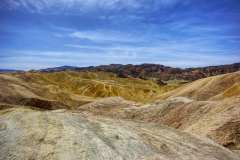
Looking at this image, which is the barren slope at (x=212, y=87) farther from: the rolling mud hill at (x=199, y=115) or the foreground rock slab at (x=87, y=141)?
the foreground rock slab at (x=87, y=141)

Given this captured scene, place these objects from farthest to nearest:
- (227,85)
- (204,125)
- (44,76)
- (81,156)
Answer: (44,76)
(227,85)
(204,125)
(81,156)

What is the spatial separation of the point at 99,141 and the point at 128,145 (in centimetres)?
111

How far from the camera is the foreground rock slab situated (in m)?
10.8

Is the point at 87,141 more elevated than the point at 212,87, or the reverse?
the point at 87,141

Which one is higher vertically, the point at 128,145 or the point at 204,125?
the point at 128,145

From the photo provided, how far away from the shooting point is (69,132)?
11.7m

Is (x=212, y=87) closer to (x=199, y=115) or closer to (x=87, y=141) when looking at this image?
(x=199, y=115)

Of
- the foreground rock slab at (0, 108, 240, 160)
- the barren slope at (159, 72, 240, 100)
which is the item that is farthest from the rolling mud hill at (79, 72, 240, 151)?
the barren slope at (159, 72, 240, 100)

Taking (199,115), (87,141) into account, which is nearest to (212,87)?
(199,115)

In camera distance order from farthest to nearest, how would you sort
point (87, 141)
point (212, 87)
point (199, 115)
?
point (212, 87), point (199, 115), point (87, 141)

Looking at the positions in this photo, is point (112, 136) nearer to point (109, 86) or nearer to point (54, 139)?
point (54, 139)

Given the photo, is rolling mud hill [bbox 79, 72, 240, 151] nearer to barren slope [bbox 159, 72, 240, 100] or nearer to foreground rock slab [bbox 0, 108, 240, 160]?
foreground rock slab [bbox 0, 108, 240, 160]

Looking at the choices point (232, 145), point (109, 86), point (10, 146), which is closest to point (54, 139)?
point (10, 146)

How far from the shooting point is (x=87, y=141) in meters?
11.3
